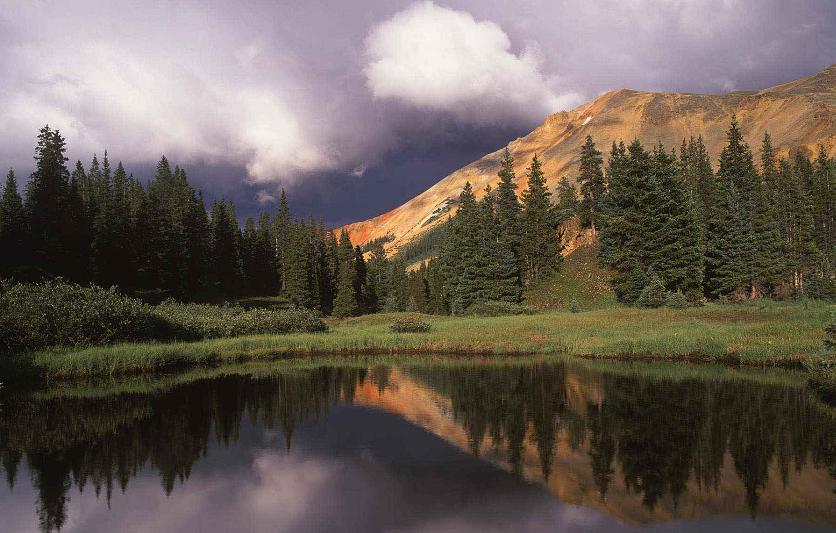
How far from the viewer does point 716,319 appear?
135ft

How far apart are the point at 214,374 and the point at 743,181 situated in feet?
269

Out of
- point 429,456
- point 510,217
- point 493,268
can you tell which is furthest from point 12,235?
point 429,456

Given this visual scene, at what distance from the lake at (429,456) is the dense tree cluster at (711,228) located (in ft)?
113

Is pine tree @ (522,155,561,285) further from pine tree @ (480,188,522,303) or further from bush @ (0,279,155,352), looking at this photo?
bush @ (0,279,155,352)

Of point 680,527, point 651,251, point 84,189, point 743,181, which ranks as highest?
point 84,189

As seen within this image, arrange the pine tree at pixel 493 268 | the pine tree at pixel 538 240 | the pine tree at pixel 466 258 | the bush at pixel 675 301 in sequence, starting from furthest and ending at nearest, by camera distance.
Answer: the pine tree at pixel 538 240, the pine tree at pixel 466 258, the pine tree at pixel 493 268, the bush at pixel 675 301


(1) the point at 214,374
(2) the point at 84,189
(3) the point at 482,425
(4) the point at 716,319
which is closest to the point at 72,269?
(2) the point at 84,189

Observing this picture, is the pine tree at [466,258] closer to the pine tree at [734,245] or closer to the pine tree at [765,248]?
the pine tree at [734,245]

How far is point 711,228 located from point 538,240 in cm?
2378

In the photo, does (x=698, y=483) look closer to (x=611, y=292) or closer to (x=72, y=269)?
(x=611, y=292)

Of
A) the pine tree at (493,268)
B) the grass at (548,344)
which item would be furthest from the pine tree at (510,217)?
the grass at (548,344)

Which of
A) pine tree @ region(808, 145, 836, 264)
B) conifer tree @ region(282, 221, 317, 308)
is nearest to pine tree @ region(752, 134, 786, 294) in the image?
pine tree @ region(808, 145, 836, 264)

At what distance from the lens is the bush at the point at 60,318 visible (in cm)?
2981

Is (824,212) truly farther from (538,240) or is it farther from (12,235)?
(12,235)
